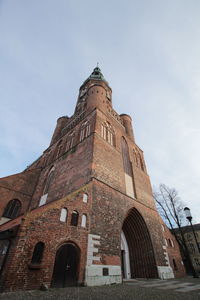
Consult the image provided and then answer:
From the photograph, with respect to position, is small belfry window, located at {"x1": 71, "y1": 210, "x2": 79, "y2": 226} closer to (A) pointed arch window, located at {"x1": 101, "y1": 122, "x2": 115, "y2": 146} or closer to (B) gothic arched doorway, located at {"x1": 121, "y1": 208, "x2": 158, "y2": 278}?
(B) gothic arched doorway, located at {"x1": 121, "y1": 208, "x2": 158, "y2": 278}

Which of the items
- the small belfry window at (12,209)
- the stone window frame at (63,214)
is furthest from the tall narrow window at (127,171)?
the small belfry window at (12,209)

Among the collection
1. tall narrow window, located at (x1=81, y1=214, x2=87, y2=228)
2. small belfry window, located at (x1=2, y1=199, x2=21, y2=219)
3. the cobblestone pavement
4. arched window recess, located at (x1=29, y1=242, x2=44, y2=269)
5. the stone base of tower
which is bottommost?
the cobblestone pavement

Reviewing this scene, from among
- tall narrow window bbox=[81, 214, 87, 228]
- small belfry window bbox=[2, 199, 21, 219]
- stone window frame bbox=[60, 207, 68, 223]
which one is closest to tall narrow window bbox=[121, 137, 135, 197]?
tall narrow window bbox=[81, 214, 87, 228]

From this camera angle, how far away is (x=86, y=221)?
7.94 meters

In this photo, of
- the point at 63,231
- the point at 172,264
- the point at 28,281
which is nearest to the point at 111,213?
the point at 63,231

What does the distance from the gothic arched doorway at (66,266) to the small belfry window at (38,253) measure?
72cm

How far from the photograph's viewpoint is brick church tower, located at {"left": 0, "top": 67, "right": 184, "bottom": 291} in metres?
5.75

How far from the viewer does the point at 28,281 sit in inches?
202

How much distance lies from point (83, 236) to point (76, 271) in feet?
4.43

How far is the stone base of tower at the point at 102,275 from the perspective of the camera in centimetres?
660

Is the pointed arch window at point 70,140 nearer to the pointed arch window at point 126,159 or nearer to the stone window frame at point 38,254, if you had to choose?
the pointed arch window at point 126,159

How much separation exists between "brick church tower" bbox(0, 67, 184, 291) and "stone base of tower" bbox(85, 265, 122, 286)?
0.03m

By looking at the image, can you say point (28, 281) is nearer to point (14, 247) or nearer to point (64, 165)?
point (14, 247)

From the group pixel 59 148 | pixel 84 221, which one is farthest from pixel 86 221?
pixel 59 148
